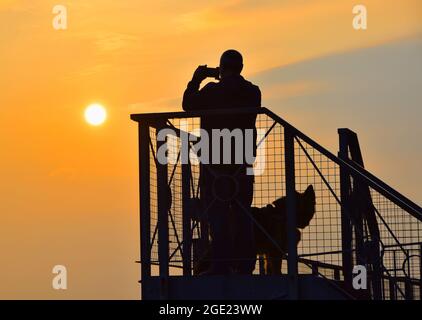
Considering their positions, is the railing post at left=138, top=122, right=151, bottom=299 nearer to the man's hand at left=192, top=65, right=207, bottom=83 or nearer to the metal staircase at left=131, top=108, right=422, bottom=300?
the metal staircase at left=131, top=108, right=422, bottom=300

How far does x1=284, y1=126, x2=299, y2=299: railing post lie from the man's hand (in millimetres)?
1576

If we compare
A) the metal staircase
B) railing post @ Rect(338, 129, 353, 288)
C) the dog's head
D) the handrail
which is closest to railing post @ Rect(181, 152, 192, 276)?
the metal staircase

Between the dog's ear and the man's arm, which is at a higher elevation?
the man's arm

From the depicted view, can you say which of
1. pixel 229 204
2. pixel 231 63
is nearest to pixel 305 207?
pixel 229 204

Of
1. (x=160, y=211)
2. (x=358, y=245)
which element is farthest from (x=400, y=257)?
(x=160, y=211)

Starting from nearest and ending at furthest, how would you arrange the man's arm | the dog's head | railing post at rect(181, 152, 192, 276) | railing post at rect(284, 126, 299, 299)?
railing post at rect(284, 126, 299, 299) < the dog's head < railing post at rect(181, 152, 192, 276) < the man's arm

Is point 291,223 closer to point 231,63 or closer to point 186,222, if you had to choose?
point 186,222

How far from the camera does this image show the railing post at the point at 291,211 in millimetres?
13836

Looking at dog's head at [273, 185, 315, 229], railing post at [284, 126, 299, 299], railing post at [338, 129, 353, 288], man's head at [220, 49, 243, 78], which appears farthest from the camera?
man's head at [220, 49, 243, 78]

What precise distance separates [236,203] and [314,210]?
88cm

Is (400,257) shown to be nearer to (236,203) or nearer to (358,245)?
(358,245)

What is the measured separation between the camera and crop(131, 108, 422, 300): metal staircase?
45.8 feet

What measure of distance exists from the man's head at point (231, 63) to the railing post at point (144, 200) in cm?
113

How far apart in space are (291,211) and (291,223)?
0.40ft
